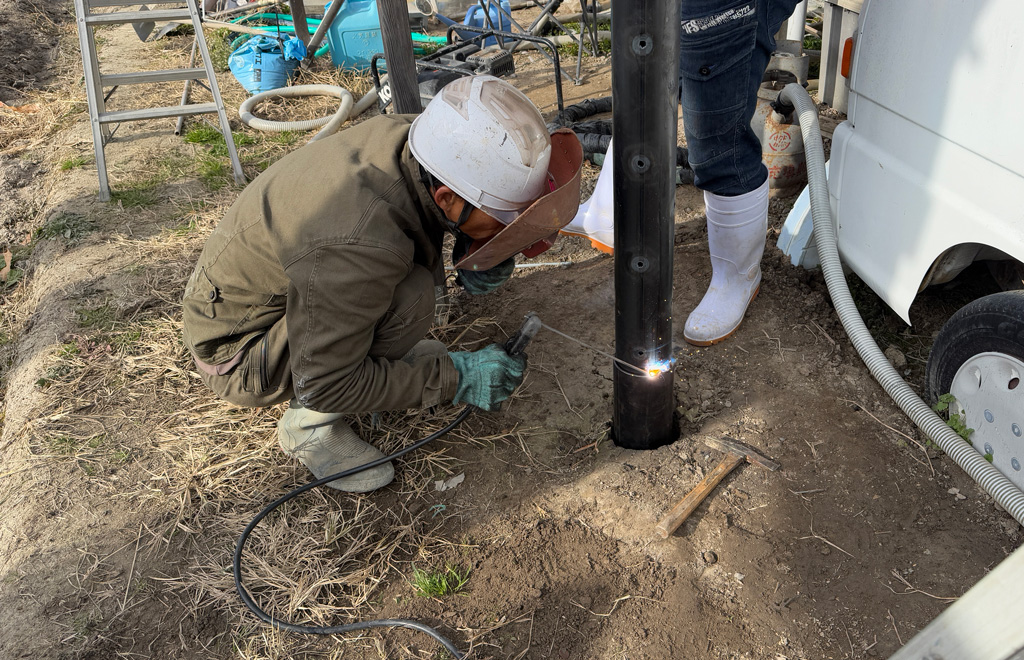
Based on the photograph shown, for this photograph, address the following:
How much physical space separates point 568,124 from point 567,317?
2.09 meters

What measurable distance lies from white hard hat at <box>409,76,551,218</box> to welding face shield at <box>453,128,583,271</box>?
52 mm

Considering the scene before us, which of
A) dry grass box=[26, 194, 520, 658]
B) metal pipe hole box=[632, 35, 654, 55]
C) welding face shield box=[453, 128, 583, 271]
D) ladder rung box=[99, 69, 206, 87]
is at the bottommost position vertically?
dry grass box=[26, 194, 520, 658]

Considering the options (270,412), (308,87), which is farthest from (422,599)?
(308,87)

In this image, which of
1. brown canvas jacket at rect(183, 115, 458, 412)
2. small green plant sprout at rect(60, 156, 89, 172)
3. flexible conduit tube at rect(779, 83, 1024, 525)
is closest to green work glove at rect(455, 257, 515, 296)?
brown canvas jacket at rect(183, 115, 458, 412)

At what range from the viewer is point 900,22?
2088 millimetres

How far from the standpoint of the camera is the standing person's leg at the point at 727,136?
214cm

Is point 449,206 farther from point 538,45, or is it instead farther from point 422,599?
point 538,45

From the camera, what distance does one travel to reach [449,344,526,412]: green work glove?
2311 millimetres

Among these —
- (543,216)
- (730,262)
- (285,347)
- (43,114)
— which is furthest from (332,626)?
(43,114)

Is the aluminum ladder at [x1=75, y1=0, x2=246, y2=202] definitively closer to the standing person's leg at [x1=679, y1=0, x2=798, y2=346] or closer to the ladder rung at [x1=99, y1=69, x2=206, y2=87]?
the ladder rung at [x1=99, y1=69, x2=206, y2=87]

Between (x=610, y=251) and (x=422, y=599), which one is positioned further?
(x=610, y=251)

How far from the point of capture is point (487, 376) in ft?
7.57

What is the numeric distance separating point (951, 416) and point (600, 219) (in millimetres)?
1731

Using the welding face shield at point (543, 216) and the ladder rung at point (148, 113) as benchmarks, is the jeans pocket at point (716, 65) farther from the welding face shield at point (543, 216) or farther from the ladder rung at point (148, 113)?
the ladder rung at point (148, 113)
